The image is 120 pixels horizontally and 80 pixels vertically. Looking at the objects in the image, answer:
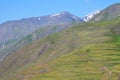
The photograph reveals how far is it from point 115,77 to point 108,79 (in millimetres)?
3734

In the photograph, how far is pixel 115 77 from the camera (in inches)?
7849

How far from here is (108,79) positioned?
200 m
